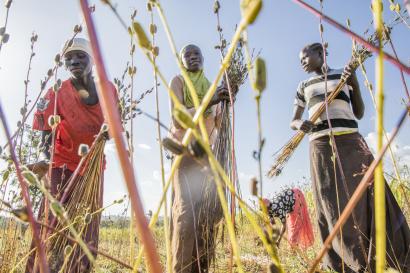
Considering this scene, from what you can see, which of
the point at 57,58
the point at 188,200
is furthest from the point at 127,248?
the point at 57,58

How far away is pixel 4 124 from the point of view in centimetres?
31

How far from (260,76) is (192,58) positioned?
2.09 metres

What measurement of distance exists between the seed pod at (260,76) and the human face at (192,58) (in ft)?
6.72

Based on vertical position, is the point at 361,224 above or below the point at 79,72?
below

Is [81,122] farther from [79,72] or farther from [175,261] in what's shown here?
[175,261]

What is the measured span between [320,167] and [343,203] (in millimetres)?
255

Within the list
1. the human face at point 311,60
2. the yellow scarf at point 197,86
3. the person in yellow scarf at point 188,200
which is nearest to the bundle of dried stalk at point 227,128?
the person in yellow scarf at point 188,200

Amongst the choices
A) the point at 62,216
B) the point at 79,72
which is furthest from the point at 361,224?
the point at 62,216

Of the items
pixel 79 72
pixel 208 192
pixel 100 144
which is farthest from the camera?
pixel 79 72

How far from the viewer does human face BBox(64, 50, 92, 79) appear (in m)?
2.14

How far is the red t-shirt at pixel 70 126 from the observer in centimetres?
202

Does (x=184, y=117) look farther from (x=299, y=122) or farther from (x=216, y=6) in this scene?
(x=299, y=122)

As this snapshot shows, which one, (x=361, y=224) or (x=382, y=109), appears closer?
(x=382, y=109)

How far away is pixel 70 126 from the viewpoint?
6.70ft
